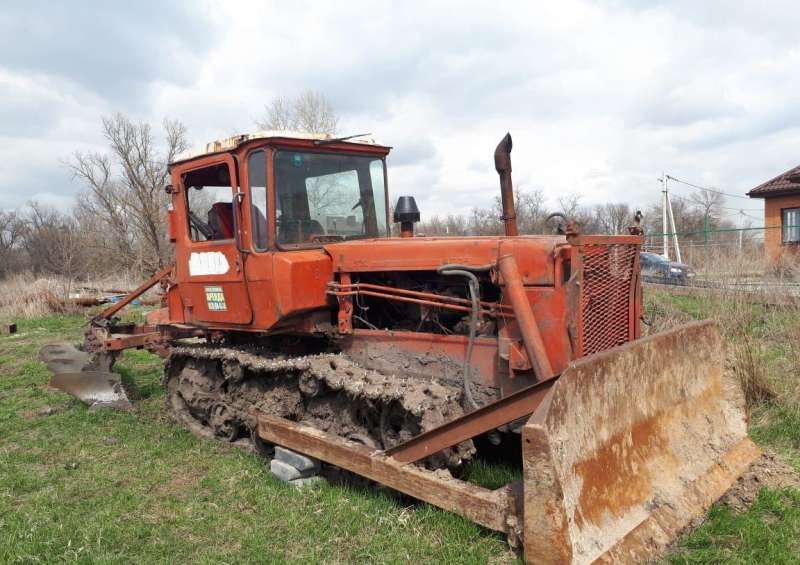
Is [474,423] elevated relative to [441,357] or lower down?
lower down

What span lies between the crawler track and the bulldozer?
0.7 inches

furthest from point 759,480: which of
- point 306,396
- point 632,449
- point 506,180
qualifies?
point 306,396

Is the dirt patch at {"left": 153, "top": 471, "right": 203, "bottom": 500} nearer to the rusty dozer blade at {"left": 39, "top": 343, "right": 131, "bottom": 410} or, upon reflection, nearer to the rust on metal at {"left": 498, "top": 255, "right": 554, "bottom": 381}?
the rusty dozer blade at {"left": 39, "top": 343, "right": 131, "bottom": 410}

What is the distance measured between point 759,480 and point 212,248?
4662 mm

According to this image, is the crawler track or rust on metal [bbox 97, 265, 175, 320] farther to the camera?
rust on metal [bbox 97, 265, 175, 320]

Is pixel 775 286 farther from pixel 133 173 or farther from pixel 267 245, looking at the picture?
pixel 133 173

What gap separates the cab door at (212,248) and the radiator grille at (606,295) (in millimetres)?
2760

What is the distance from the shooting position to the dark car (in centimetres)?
929

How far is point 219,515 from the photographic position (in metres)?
4.10

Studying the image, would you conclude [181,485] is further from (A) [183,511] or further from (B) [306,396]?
(B) [306,396]

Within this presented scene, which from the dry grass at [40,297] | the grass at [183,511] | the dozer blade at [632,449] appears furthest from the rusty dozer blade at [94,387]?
the dry grass at [40,297]

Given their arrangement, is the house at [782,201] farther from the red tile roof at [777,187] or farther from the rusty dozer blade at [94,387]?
the rusty dozer blade at [94,387]

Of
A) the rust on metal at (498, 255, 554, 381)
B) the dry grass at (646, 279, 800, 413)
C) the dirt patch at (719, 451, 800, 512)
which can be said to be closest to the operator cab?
the rust on metal at (498, 255, 554, 381)

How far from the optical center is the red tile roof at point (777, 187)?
21312 millimetres
